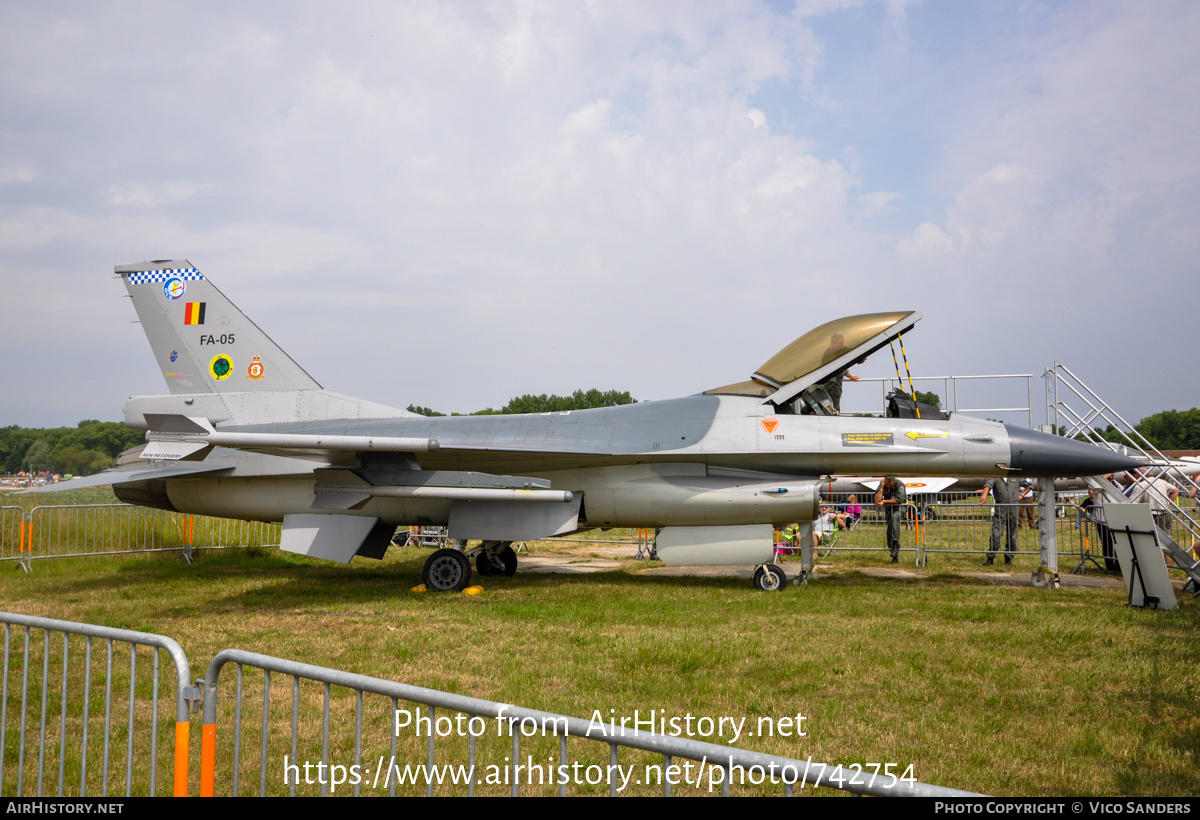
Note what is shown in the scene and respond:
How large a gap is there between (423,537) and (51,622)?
1493 cm

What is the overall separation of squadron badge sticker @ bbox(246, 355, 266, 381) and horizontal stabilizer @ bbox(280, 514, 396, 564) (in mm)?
2458

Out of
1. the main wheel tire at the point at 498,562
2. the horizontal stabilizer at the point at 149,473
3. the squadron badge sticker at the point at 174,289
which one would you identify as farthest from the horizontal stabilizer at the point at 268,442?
the main wheel tire at the point at 498,562

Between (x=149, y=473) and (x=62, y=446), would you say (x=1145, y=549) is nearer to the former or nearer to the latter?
(x=149, y=473)

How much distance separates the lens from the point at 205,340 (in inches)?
460

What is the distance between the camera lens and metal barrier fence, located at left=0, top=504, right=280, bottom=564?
12359 mm

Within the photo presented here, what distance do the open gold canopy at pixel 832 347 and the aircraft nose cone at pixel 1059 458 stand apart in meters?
1.94

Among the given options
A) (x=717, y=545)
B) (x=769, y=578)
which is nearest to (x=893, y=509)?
(x=769, y=578)

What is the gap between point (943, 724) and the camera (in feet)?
14.8

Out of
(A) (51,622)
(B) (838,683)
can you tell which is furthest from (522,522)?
(A) (51,622)

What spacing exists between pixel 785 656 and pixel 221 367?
9452 mm

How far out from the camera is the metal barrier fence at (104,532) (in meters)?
12.4

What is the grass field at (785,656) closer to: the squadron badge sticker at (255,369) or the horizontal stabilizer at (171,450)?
the horizontal stabilizer at (171,450)

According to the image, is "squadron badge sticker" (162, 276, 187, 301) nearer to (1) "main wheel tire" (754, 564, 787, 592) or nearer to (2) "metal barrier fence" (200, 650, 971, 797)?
(2) "metal barrier fence" (200, 650, 971, 797)

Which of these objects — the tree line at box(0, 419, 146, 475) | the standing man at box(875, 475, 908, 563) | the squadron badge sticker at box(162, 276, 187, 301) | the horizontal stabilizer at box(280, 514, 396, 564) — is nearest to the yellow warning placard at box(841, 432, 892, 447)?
the standing man at box(875, 475, 908, 563)
